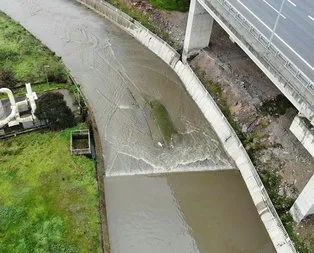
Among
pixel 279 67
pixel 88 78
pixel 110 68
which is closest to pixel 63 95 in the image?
pixel 88 78

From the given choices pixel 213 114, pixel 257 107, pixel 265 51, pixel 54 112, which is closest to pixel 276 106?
pixel 257 107

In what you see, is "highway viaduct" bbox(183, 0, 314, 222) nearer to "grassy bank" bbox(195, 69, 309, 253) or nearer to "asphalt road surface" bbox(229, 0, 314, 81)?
"asphalt road surface" bbox(229, 0, 314, 81)

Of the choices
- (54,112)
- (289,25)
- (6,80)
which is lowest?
(6,80)

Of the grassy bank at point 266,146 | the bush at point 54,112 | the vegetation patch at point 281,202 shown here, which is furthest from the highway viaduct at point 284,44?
the bush at point 54,112

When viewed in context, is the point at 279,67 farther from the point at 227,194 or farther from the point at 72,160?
the point at 72,160

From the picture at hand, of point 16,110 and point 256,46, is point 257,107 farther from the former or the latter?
point 16,110

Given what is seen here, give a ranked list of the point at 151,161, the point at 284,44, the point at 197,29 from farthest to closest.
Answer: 1. the point at 197,29
2. the point at 151,161
3. the point at 284,44
